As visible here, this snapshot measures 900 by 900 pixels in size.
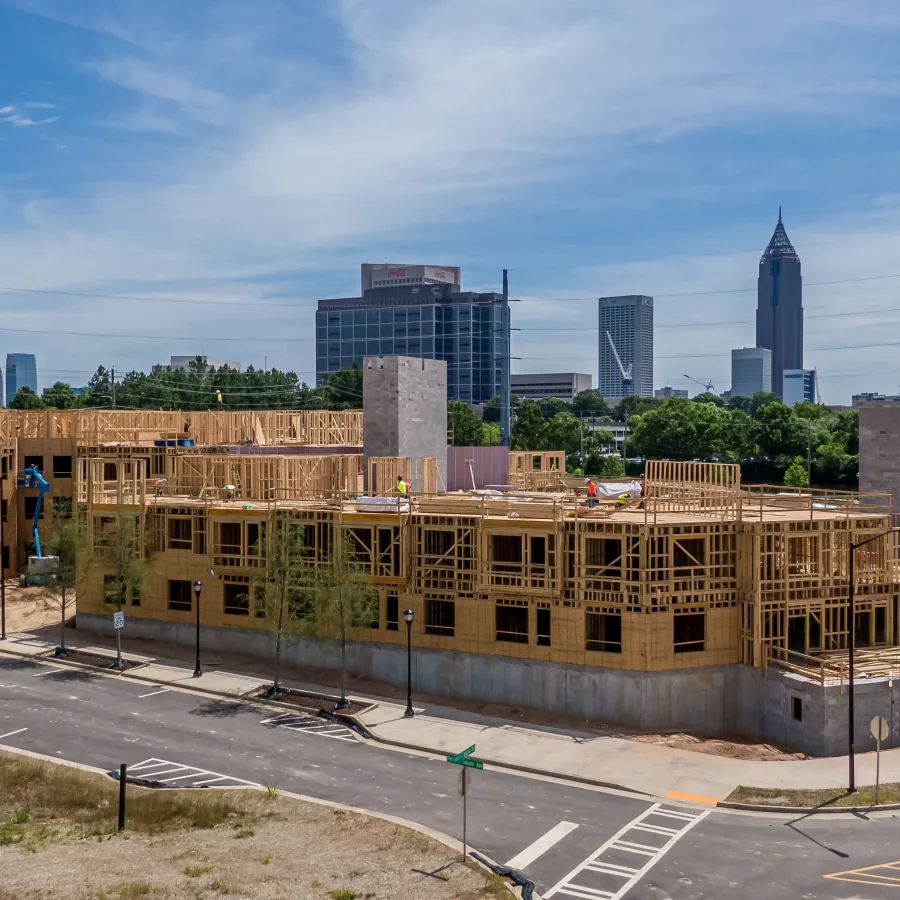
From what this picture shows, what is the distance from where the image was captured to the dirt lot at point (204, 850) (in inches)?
874

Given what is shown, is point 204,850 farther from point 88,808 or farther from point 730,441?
point 730,441

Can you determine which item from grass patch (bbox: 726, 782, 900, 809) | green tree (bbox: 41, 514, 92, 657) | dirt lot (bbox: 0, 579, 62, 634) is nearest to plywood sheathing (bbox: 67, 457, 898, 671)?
grass patch (bbox: 726, 782, 900, 809)

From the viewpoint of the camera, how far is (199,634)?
147ft

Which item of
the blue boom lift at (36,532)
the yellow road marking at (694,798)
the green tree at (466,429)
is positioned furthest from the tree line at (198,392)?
the yellow road marking at (694,798)

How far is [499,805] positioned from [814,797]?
29.5 feet

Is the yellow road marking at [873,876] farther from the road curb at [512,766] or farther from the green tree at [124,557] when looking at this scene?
the green tree at [124,557]

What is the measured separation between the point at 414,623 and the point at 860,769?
17083mm

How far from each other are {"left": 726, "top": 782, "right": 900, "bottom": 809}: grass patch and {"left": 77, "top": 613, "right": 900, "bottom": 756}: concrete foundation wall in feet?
13.5

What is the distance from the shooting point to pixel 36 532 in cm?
6016

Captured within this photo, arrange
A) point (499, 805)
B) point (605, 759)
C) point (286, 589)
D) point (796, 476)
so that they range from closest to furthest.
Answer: point (499, 805), point (605, 759), point (286, 589), point (796, 476)

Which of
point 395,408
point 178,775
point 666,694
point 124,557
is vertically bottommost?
point 178,775

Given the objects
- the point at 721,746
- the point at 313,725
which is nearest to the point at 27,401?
the point at 313,725

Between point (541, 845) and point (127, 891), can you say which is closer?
point (127, 891)

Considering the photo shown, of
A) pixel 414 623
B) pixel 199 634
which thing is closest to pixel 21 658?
pixel 199 634
